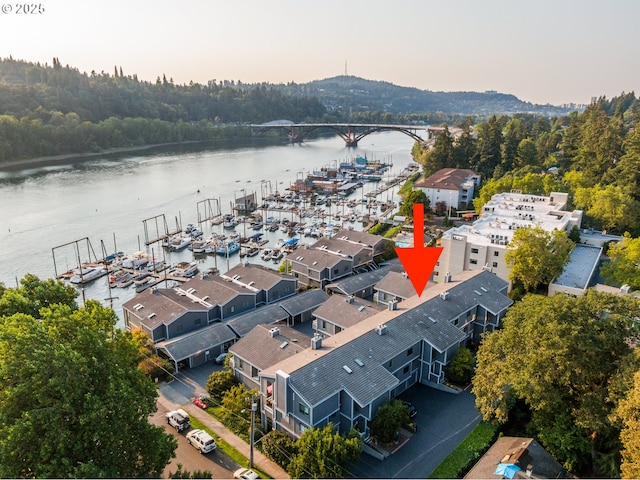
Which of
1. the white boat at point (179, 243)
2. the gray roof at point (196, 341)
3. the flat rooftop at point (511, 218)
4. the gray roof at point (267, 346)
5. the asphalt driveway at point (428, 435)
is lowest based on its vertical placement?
the white boat at point (179, 243)

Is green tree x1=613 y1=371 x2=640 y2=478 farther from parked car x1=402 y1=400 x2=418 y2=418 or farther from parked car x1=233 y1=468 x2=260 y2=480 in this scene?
parked car x1=233 y1=468 x2=260 y2=480

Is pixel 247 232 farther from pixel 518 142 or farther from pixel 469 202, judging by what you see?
pixel 518 142

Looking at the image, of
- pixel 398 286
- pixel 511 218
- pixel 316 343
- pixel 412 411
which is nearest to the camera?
pixel 316 343

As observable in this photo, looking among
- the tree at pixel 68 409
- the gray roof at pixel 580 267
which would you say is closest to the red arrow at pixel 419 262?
the gray roof at pixel 580 267

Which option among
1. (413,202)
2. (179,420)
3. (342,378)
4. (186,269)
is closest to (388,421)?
(342,378)

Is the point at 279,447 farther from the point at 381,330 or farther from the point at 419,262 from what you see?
the point at 419,262

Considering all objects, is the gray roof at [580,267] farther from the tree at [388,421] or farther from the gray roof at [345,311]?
the tree at [388,421]
